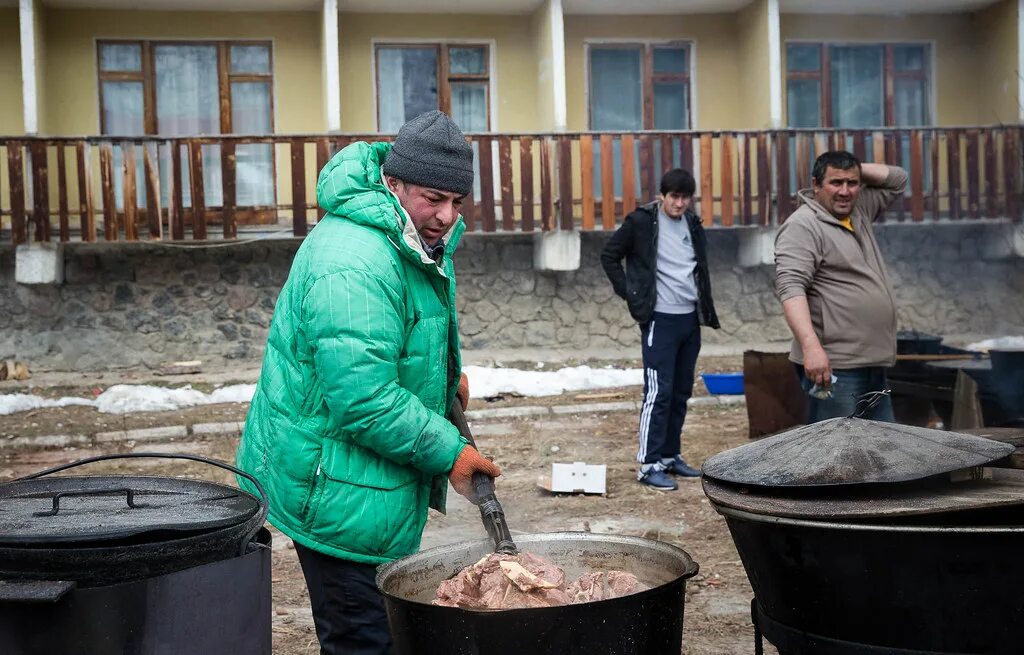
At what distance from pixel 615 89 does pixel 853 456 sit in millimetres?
13701

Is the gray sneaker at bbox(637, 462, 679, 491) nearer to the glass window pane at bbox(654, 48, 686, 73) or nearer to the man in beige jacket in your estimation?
the man in beige jacket

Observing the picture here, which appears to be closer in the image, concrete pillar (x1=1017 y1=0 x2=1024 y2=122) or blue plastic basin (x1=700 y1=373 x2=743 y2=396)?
blue plastic basin (x1=700 y1=373 x2=743 y2=396)

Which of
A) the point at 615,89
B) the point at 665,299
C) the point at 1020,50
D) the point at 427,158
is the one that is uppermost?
the point at 1020,50

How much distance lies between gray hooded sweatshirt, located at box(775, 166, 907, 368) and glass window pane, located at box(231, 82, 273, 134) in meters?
11.2

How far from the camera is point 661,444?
7574 mm

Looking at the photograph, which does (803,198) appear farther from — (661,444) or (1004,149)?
(1004,149)

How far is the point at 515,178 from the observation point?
1473cm

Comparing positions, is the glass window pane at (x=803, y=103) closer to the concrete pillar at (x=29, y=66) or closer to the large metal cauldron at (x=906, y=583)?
the concrete pillar at (x=29, y=66)

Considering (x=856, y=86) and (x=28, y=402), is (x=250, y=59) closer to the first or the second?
(x=28, y=402)

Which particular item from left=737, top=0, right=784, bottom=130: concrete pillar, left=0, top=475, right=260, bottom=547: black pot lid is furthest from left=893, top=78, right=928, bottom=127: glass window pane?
left=0, top=475, right=260, bottom=547: black pot lid

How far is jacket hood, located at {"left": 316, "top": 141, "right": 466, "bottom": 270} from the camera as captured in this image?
Answer: 3.02m

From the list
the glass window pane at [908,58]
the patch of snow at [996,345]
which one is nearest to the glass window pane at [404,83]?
the glass window pane at [908,58]

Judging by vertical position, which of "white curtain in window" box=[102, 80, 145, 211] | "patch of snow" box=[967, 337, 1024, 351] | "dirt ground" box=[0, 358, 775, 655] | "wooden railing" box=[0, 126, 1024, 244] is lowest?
"dirt ground" box=[0, 358, 775, 655]

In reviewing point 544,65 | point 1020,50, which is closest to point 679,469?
point 544,65
